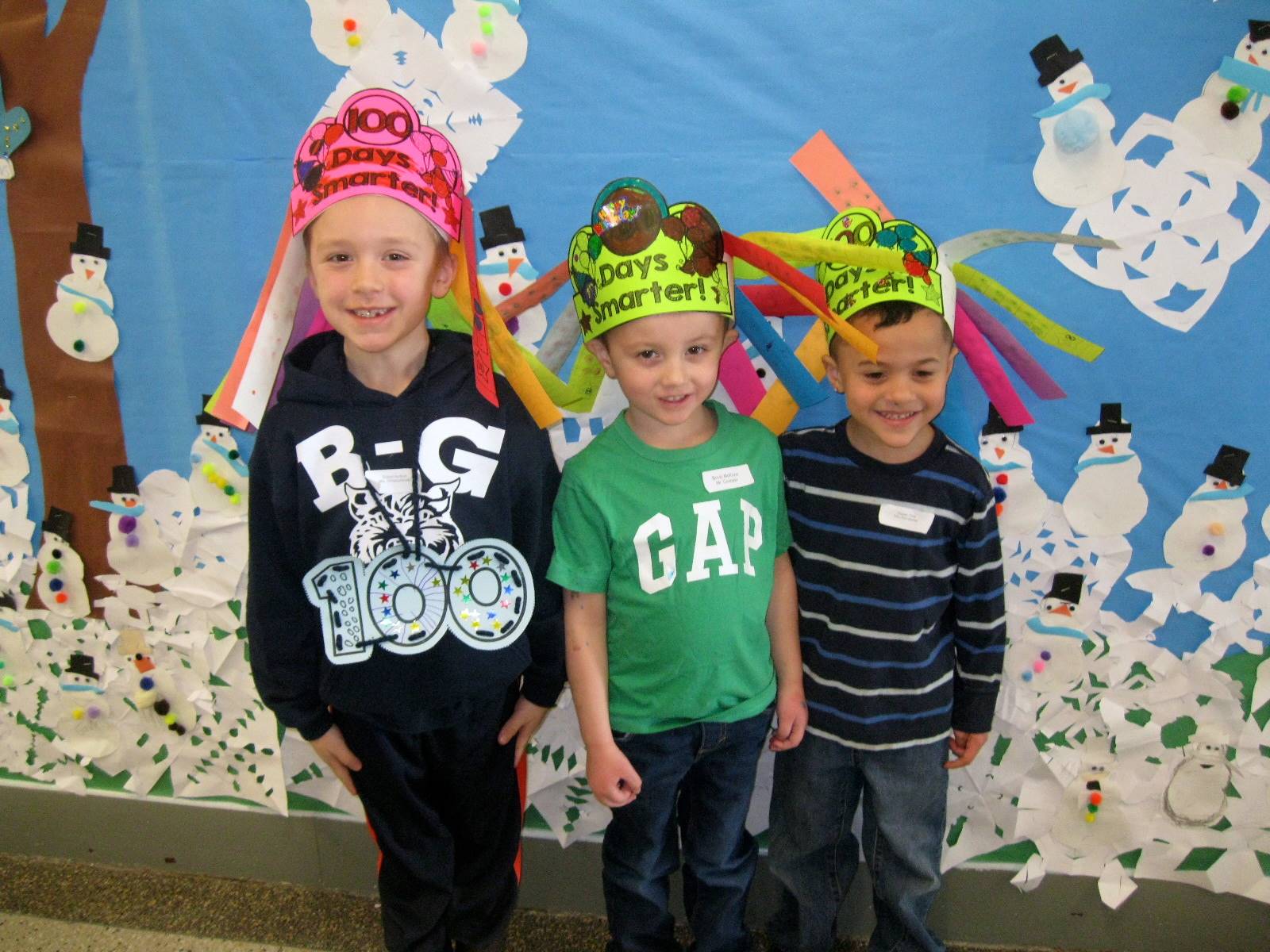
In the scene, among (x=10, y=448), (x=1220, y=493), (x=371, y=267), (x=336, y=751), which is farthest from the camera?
(x=10, y=448)

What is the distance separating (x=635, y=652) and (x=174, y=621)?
111 centimetres

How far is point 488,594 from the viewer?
1.22 meters

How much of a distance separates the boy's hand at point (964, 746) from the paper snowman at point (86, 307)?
1.76m

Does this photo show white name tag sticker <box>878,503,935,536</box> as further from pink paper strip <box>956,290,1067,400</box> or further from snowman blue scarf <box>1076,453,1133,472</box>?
snowman blue scarf <box>1076,453,1133,472</box>

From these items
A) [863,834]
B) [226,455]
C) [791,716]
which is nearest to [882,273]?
[791,716]

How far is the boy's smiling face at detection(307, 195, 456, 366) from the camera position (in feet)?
3.57

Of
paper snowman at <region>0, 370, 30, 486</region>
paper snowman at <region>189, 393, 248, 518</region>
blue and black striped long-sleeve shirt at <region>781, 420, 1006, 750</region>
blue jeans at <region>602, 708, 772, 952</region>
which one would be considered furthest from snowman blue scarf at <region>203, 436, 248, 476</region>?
blue and black striped long-sleeve shirt at <region>781, 420, 1006, 750</region>

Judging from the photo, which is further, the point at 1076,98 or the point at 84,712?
the point at 84,712

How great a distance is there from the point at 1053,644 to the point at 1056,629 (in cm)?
3

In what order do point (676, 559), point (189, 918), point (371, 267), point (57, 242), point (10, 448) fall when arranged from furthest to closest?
1. point (189, 918)
2. point (10, 448)
3. point (57, 242)
4. point (676, 559)
5. point (371, 267)

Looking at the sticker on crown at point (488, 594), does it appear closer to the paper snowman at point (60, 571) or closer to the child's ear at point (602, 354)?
the child's ear at point (602, 354)

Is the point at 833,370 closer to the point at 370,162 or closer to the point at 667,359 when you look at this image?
the point at 667,359

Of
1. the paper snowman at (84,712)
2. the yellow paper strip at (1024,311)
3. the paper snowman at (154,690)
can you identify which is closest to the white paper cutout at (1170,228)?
the yellow paper strip at (1024,311)

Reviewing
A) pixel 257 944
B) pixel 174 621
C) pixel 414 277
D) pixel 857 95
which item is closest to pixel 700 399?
pixel 414 277
